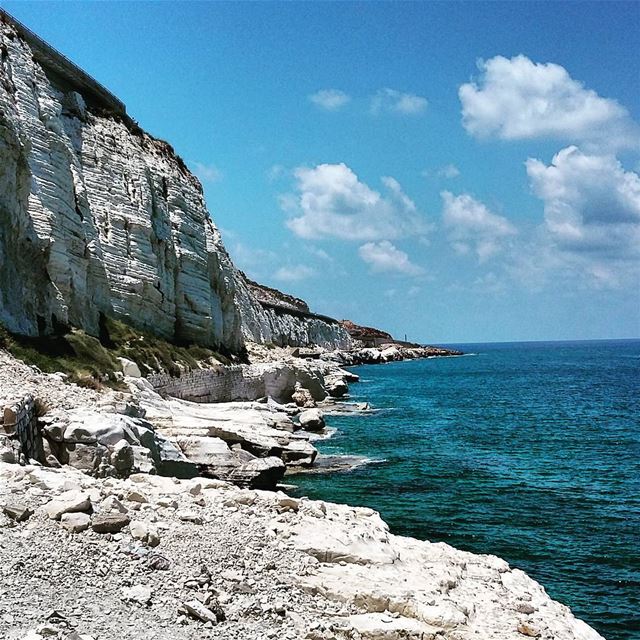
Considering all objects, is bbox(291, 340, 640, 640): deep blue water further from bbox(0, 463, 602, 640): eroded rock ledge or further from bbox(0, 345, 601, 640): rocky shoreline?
bbox(0, 345, 601, 640): rocky shoreline

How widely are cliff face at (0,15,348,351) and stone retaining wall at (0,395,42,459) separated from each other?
11.8 m

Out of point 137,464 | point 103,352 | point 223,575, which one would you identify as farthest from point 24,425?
point 103,352

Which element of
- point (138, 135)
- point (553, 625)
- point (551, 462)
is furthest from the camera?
point (138, 135)

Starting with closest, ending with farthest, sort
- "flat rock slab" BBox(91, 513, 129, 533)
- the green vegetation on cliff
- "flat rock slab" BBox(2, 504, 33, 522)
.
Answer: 1. "flat rock slab" BBox(2, 504, 33, 522)
2. "flat rock slab" BBox(91, 513, 129, 533)
3. the green vegetation on cliff

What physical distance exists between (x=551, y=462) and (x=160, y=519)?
86.7 feet

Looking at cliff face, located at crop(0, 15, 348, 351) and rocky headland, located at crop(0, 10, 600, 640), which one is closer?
rocky headland, located at crop(0, 10, 600, 640)

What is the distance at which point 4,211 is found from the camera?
91.6ft

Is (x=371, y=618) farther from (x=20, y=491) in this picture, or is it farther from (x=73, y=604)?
(x=20, y=491)

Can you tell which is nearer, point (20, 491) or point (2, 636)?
point (2, 636)

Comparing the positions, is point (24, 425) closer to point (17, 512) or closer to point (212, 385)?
point (17, 512)

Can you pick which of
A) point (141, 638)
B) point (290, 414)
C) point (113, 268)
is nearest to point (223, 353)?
point (290, 414)

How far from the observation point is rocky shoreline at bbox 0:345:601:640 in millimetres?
8656

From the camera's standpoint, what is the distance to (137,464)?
15.9 metres

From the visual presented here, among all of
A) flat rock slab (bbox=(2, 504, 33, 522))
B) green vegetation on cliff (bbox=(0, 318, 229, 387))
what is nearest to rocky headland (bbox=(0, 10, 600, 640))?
flat rock slab (bbox=(2, 504, 33, 522))
